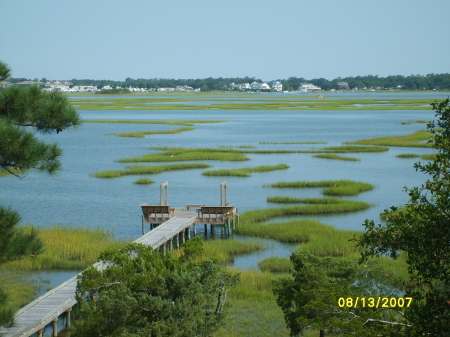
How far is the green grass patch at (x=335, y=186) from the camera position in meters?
32.6

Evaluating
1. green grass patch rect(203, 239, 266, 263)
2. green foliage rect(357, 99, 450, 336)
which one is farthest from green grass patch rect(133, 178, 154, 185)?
green foliage rect(357, 99, 450, 336)

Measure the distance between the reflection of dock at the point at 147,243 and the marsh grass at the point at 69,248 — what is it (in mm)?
1555

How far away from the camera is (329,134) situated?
6938 cm

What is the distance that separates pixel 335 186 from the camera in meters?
34.2

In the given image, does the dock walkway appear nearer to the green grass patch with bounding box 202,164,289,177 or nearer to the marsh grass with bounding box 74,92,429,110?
the green grass patch with bounding box 202,164,289,177

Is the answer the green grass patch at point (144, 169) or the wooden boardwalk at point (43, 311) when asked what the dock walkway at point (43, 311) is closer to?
the wooden boardwalk at point (43, 311)

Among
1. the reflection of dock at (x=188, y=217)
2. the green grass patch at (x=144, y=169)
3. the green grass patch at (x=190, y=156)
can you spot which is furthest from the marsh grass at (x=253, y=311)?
the green grass patch at (x=190, y=156)

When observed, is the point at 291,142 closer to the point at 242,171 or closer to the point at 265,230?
the point at 242,171

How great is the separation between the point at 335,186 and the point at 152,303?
24.9 metres

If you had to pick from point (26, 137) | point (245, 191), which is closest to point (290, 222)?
point (245, 191)

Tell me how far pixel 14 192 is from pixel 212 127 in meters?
45.1

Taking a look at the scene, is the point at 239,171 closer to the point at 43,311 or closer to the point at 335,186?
the point at 335,186

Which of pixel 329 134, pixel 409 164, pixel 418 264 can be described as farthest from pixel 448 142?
pixel 329 134

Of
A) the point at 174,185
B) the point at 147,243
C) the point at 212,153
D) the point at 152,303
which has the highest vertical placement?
the point at 152,303
